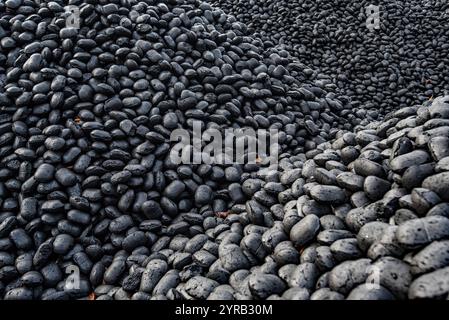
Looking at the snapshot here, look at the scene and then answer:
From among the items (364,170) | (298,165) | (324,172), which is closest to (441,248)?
(364,170)

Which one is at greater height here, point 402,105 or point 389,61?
point 389,61

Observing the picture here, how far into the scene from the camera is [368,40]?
404cm

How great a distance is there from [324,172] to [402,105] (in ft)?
7.25

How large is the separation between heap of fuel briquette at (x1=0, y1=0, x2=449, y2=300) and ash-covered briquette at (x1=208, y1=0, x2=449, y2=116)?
1.02m

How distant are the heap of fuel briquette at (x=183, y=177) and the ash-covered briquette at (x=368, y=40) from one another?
1025 mm

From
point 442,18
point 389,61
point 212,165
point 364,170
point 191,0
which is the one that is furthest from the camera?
point 442,18

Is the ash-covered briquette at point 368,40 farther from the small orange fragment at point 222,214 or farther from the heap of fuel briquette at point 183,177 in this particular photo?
the small orange fragment at point 222,214

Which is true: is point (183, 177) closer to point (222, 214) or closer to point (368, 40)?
point (222, 214)

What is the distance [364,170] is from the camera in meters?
1.64

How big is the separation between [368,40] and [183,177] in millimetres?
2909

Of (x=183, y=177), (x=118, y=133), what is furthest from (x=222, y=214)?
(x=118, y=133)

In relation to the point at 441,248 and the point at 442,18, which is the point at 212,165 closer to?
the point at 441,248

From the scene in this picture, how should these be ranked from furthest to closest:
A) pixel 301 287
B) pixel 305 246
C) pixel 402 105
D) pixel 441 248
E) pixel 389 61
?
1. pixel 389 61
2. pixel 402 105
3. pixel 305 246
4. pixel 301 287
5. pixel 441 248

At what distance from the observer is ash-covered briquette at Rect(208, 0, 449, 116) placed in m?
3.69
